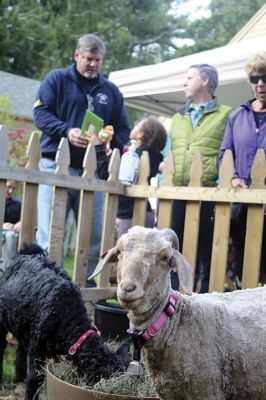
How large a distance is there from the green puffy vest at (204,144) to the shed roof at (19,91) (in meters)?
18.4

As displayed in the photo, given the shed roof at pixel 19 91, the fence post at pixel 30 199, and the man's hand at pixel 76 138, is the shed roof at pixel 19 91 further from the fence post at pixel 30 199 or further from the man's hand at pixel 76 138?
the fence post at pixel 30 199

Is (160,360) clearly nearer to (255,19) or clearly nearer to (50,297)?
(50,297)

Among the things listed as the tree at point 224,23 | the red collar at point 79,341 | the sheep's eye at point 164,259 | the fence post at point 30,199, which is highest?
the tree at point 224,23

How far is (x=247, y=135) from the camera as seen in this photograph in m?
4.59

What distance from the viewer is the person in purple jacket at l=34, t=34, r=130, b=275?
529 centimetres

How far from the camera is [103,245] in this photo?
17.7 feet

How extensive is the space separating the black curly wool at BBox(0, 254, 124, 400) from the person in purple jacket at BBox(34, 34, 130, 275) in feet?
3.38

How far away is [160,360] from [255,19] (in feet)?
41.4

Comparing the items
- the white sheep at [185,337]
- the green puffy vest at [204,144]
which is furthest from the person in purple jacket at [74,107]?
the white sheep at [185,337]

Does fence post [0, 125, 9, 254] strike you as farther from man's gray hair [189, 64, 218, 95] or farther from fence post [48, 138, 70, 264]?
man's gray hair [189, 64, 218, 95]

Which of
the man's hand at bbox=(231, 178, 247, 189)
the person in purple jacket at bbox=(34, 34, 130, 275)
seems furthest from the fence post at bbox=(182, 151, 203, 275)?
the person in purple jacket at bbox=(34, 34, 130, 275)

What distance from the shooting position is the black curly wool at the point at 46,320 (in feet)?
11.7

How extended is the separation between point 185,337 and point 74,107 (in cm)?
339

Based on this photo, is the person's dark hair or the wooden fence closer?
the wooden fence
